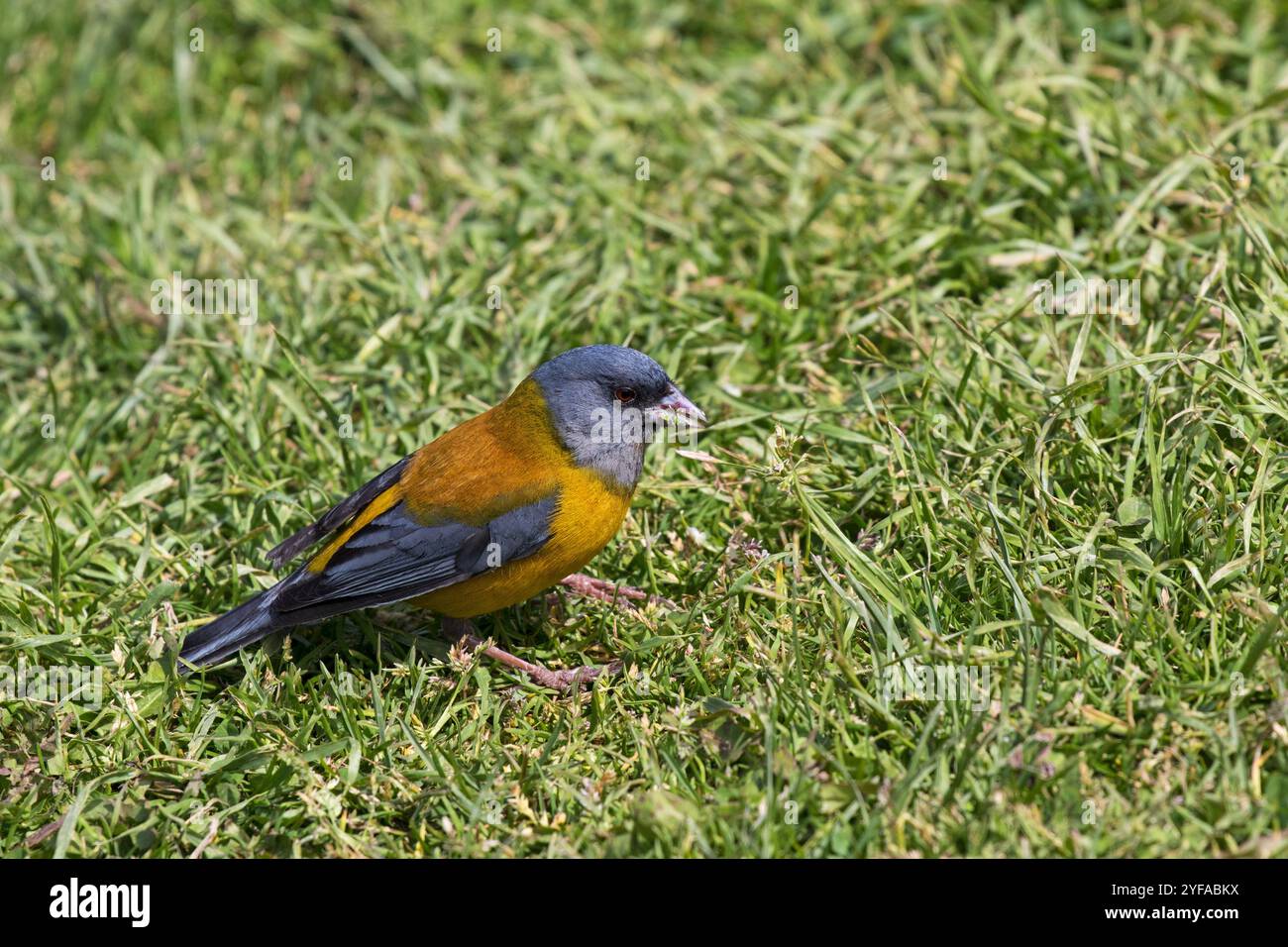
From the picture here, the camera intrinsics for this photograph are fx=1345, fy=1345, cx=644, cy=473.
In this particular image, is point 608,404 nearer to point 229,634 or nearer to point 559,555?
point 559,555

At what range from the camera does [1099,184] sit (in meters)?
5.64

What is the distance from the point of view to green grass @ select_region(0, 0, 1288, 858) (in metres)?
3.67

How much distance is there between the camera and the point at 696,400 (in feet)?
17.5

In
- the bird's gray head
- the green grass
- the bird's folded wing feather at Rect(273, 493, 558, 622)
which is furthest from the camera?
the bird's gray head

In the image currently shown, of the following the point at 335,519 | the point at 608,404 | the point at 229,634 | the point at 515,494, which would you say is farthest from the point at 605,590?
the point at 229,634

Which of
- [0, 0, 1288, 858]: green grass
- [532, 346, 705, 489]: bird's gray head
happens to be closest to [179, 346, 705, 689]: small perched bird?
[532, 346, 705, 489]: bird's gray head

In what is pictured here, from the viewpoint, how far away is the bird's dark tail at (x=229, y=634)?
14.1 feet

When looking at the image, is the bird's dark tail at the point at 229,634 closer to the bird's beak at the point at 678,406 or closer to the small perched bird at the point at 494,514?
the small perched bird at the point at 494,514

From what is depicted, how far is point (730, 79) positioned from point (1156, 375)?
3.36 meters

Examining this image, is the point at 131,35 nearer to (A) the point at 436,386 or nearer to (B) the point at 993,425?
(A) the point at 436,386

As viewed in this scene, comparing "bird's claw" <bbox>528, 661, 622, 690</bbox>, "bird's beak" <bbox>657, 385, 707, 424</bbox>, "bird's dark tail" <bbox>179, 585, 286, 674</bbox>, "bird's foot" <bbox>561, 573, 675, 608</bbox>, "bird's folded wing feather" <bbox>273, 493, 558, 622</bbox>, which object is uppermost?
"bird's beak" <bbox>657, 385, 707, 424</bbox>

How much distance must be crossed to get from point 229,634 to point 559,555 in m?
1.10

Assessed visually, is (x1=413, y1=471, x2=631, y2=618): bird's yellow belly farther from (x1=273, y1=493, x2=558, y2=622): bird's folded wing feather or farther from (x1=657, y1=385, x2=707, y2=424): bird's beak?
(x1=657, y1=385, x2=707, y2=424): bird's beak

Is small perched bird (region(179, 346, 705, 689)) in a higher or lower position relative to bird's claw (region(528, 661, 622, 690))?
higher
